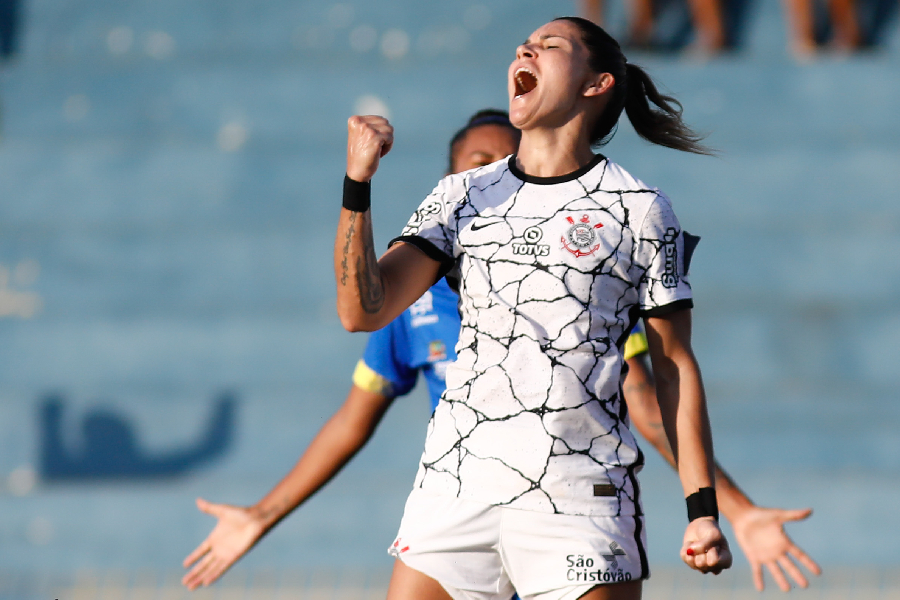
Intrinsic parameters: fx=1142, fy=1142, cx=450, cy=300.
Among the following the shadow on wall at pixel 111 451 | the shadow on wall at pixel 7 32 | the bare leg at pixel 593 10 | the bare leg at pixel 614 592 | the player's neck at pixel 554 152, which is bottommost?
the bare leg at pixel 614 592

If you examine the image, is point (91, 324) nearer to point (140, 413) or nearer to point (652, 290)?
A: point (140, 413)

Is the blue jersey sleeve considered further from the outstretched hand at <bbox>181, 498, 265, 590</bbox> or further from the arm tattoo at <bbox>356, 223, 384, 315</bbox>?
the arm tattoo at <bbox>356, 223, 384, 315</bbox>

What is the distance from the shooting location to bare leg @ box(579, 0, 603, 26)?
8.67m

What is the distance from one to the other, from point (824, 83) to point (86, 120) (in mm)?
5525

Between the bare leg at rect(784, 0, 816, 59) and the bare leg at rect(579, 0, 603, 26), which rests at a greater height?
the bare leg at rect(579, 0, 603, 26)

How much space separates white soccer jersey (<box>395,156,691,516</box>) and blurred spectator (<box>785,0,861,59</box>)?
6970 millimetres

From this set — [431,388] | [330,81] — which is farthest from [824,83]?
[431,388]

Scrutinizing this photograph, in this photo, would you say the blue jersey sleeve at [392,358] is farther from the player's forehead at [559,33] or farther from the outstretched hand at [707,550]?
the outstretched hand at [707,550]

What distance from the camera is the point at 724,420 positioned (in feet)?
21.7

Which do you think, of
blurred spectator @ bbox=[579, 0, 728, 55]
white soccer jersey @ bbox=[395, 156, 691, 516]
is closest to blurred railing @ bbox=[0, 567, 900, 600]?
white soccer jersey @ bbox=[395, 156, 691, 516]

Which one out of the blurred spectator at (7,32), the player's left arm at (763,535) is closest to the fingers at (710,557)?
the player's left arm at (763,535)

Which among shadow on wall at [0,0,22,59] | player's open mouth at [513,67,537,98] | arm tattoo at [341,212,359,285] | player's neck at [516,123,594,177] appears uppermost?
shadow on wall at [0,0,22,59]

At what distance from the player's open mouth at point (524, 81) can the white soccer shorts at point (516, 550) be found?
2.69ft

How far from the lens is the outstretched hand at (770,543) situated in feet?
7.69
